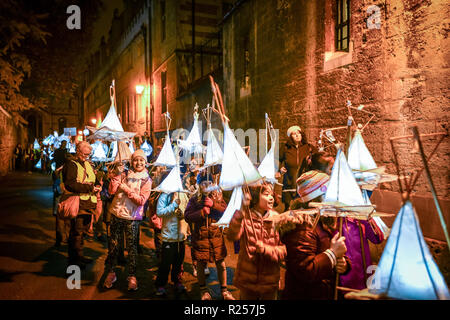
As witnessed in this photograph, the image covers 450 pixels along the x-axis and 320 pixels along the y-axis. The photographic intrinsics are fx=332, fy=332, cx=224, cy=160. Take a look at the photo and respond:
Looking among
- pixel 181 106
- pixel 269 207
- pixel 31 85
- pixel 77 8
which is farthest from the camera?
pixel 31 85

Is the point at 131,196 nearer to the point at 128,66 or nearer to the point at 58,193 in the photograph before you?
the point at 58,193

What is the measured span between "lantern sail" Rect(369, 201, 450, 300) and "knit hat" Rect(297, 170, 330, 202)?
4.08 feet

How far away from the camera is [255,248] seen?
10.1 ft

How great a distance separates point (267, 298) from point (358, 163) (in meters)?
1.64

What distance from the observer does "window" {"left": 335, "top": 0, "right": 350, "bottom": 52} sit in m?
7.23

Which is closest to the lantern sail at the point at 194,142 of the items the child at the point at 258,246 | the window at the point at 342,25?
the window at the point at 342,25

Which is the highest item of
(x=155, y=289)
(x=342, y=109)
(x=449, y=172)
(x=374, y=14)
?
(x=374, y=14)

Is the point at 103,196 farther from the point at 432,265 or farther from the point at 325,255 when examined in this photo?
the point at 432,265

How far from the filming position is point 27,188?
17859 mm

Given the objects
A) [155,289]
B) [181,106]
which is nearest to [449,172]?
[155,289]

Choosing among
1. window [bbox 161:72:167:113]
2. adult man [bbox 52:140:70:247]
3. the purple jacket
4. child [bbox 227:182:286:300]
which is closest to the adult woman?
the purple jacket

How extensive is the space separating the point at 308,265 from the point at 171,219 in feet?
9.04

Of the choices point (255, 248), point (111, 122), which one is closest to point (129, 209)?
point (111, 122)

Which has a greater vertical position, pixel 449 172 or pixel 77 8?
pixel 77 8
